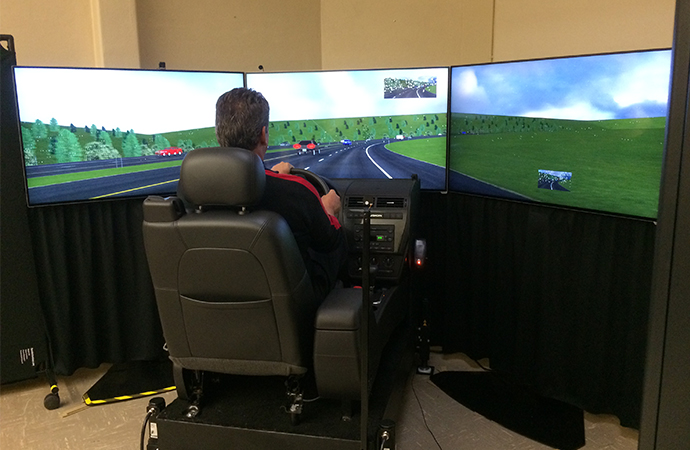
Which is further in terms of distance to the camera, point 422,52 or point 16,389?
point 422,52

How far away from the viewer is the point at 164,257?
165 cm

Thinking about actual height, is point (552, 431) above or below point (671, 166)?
below

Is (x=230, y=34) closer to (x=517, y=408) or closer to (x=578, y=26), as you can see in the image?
(x=578, y=26)

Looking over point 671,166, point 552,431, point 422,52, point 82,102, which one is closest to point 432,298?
point 552,431

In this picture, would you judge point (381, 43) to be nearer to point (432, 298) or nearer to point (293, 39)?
point (293, 39)

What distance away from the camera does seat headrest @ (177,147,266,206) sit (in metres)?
1.55

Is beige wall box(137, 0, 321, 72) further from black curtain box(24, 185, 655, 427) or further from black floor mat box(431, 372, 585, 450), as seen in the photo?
black floor mat box(431, 372, 585, 450)

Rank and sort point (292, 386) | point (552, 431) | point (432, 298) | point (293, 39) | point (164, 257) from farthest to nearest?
point (293, 39) < point (432, 298) < point (552, 431) < point (292, 386) < point (164, 257)

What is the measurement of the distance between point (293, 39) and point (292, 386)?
2768 mm

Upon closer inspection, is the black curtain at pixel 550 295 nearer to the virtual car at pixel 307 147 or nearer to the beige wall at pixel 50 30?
the virtual car at pixel 307 147

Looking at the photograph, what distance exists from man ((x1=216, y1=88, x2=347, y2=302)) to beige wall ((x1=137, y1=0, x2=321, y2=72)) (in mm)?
1809

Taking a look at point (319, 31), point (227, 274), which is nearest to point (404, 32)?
point (319, 31)

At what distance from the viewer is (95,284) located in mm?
3041

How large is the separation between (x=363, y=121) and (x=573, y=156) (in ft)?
3.73
